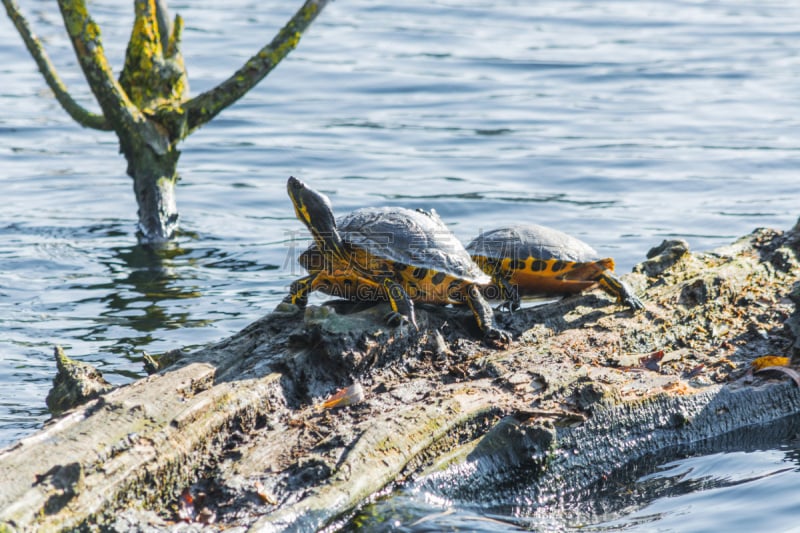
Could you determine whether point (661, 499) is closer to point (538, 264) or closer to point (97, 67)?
point (538, 264)

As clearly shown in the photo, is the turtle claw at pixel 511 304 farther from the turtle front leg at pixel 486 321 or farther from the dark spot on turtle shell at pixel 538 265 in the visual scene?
the turtle front leg at pixel 486 321

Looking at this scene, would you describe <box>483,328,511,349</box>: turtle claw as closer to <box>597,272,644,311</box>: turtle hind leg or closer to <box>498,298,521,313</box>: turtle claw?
<box>498,298,521,313</box>: turtle claw

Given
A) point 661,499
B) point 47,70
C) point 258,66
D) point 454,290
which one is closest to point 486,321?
point 454,290

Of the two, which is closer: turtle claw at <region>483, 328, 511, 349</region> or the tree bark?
turtle claw at <region>483, 328, 511, 349</region>

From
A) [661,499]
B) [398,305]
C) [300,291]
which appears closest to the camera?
[661,499]

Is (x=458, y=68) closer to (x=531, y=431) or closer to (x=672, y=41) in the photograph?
(x=672, y=41)

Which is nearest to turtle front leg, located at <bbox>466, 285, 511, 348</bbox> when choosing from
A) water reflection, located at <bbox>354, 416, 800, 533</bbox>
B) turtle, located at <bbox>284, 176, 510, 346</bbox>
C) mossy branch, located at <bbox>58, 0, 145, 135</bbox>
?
turtle, located at <bbox>284, 176, 510, 346</bbox>

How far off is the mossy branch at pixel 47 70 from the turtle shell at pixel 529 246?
4404 millimetres

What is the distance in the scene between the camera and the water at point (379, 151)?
24.5 feet

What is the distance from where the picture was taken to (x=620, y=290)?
4996 millimetres

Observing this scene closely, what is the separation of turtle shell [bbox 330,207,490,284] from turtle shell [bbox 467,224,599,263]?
28 cm

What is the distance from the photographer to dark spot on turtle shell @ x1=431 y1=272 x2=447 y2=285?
14.9 feet

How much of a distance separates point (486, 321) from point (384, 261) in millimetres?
568

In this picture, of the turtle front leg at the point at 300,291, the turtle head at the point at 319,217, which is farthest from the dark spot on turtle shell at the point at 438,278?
the turtle front leg at the point at 300,291
